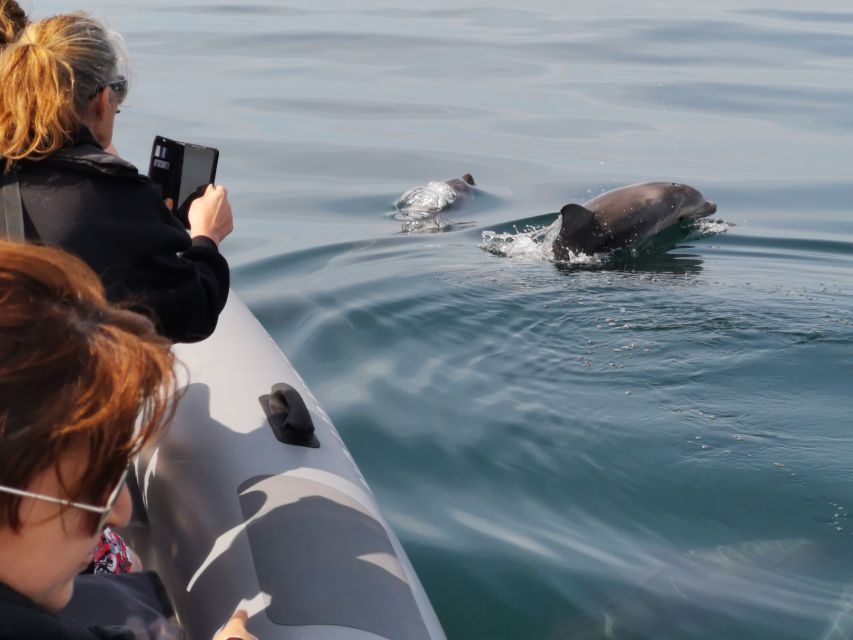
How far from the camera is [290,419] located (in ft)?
12.6

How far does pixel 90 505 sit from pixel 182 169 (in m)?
2.04

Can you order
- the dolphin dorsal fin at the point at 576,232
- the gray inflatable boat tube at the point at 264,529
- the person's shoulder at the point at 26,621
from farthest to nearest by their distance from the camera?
the dolphin dorsal fin at the point at 576,232, the gray inflatable boat tube at the point at 264,529, the person's shoulder at the point at 26,621

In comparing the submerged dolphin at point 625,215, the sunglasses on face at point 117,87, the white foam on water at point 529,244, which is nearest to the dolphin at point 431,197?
the white foam on water at point 529,244

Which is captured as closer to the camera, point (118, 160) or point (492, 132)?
point (118, 160)

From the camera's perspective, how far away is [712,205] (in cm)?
991

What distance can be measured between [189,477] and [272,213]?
6842mm

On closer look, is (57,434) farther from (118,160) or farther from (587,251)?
(587,251)

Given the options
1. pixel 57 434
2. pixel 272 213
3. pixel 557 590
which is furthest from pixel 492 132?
pixel 57 434

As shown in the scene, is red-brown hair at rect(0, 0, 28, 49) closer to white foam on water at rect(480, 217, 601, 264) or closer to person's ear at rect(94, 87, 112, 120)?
person's ear at rect(94, 87, 112, 120)

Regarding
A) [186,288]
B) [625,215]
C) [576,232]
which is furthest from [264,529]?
[625,215]

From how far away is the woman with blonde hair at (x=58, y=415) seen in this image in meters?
1.83

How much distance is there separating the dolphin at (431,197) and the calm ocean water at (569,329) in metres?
0.20

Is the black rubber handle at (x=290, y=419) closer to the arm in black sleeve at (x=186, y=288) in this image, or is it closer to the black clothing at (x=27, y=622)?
the arm in black sleeve at (x=186, y=288)

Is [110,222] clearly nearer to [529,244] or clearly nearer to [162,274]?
[162,274]
